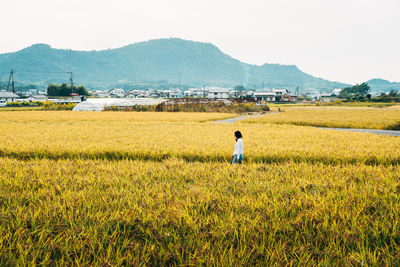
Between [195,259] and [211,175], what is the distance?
111 inches

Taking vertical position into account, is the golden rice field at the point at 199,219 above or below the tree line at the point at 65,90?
below

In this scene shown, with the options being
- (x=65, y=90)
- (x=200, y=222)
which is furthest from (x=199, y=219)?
(x=65, y=90)

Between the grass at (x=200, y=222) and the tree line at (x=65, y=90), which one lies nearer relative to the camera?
the grass at (x=200, y=222)

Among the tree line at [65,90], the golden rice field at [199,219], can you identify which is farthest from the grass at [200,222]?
the tree line at [65,90]

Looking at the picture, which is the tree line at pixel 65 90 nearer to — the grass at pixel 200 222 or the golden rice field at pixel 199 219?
the golden rice field at pixel 199 219

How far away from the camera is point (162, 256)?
238 cm

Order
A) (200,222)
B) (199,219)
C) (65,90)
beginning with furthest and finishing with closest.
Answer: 1. (65,90)
2. (199,219)
3. (200,222)

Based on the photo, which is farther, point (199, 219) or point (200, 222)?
point (199, 219)

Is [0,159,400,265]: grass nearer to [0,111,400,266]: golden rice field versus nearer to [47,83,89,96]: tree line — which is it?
[0,111,400,266]: golden rice field

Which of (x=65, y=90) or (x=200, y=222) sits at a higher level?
(x=65, y=90)

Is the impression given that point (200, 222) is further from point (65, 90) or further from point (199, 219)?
point (65, 90)

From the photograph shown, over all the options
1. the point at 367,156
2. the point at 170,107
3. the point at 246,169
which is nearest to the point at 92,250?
the point at 246,169

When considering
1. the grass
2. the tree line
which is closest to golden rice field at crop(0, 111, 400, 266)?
the grass

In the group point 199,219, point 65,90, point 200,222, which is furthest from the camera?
point 65,90
